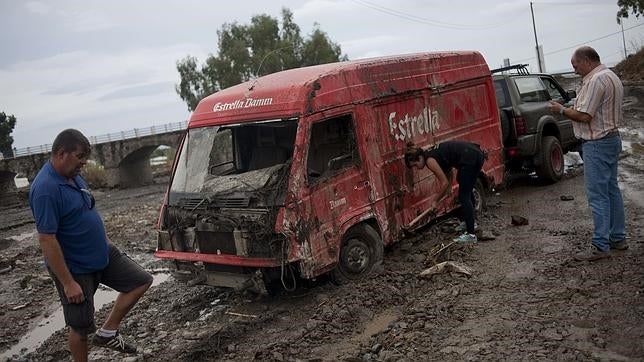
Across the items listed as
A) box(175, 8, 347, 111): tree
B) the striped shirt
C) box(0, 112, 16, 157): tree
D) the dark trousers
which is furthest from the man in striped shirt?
box(0, 112, 16, 157): tree

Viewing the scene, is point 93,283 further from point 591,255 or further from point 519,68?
point 519,68

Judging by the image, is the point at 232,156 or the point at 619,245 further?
the point at 232,156

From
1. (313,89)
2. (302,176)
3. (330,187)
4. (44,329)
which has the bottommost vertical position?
(44,329)

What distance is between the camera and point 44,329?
676cm

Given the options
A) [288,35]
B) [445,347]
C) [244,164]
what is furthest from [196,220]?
[288,35]

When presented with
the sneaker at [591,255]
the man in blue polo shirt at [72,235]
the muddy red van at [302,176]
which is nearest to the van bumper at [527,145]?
the muddy red van at [302,176]

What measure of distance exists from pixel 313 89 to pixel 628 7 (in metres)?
34.9

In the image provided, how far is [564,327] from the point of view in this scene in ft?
13.3

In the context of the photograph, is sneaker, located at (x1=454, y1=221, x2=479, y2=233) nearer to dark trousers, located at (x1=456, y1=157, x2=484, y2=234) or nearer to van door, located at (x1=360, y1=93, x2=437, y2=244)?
dark trousers, located at (x1=456, y1=157, x2=484, y2=234)

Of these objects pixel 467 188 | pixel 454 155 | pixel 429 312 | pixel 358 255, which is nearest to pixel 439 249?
pixel 467 188

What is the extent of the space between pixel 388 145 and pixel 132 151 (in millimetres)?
40363

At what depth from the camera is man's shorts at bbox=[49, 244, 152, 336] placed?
3.91 m

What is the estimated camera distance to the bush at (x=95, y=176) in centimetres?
4150

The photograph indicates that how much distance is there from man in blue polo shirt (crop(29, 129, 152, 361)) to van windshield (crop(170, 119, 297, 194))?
5.73ft
